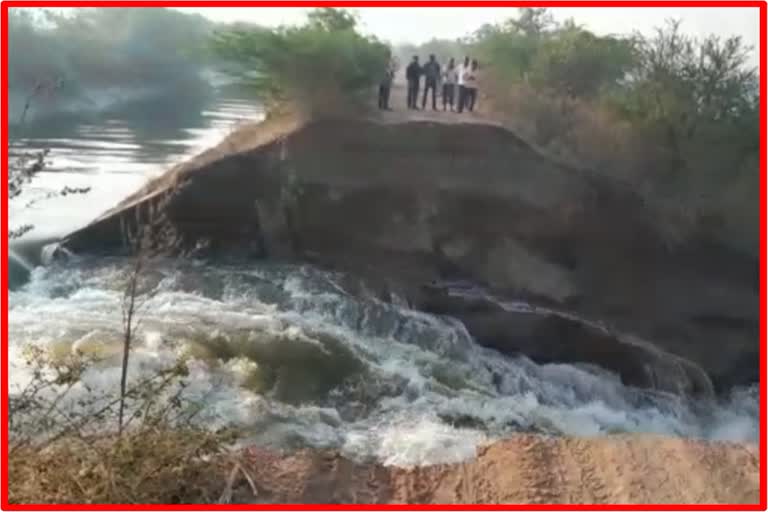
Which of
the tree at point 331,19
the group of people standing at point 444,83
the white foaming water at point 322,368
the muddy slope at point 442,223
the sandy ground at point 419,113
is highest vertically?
the tree at point 331,19

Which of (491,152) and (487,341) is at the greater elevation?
A: (491,152)

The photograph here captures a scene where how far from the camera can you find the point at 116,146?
3.05 meters

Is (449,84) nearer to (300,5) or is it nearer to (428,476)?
(300,5)

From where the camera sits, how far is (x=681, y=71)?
310cm

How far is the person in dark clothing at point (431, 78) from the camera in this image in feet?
9.50

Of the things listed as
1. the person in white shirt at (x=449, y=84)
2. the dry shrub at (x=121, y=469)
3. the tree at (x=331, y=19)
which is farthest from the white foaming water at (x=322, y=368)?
the tree at (x=331, y=19)

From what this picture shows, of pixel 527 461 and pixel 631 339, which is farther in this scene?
pixel 631 339

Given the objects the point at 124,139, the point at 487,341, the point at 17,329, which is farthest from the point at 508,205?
the point at 17,329

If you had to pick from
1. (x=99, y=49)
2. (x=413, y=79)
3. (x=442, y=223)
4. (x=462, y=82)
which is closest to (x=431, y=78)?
(x=413, y=79)

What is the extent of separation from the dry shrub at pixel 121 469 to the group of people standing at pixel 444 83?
130cm

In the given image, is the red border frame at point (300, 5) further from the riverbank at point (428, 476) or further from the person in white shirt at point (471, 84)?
the person in white shirt at point (471, 84)

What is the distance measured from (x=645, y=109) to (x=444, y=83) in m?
0.65

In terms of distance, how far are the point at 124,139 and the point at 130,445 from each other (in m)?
1.24

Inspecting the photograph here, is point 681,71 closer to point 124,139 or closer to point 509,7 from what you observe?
point 509,7
